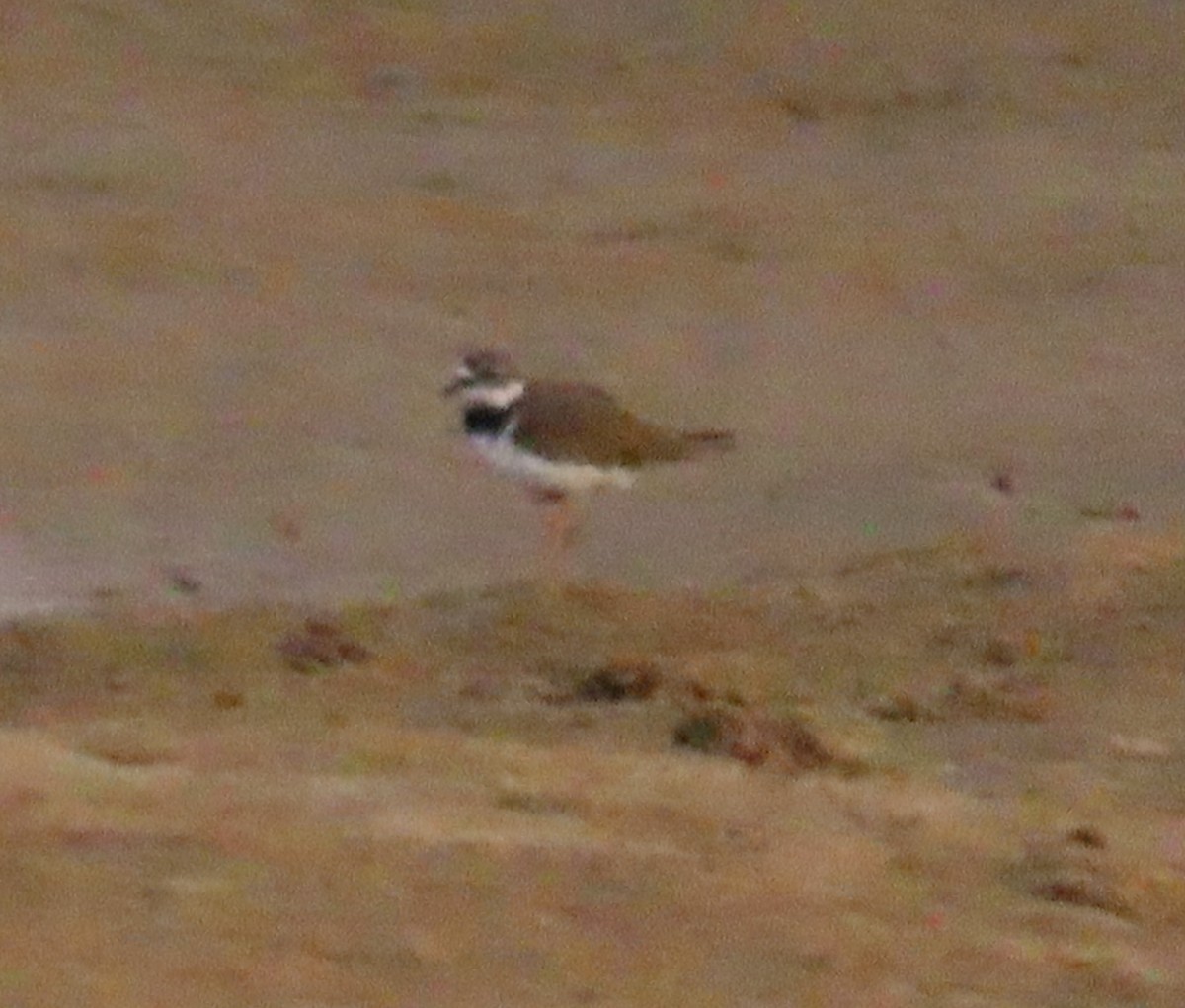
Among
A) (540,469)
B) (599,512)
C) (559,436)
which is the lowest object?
(599,512)

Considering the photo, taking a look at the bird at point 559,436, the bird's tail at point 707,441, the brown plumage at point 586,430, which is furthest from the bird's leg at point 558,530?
the bird's tail at point 707,441

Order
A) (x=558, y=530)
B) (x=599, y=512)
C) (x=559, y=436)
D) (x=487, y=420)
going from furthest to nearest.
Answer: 1. (x=599, y=512)
2. (x=558, y=530)
3. (x=487, y=420)
4. (x=559, y=436)

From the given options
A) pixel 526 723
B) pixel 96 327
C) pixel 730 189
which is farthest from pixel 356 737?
pixel 730 189

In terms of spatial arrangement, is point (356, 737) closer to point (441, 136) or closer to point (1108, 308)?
point (1108, 308)

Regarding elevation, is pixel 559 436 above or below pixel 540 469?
above

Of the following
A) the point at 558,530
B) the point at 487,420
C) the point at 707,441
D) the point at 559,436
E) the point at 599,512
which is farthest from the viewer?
the point at 599,512

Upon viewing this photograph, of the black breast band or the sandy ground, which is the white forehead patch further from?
the sandy ground

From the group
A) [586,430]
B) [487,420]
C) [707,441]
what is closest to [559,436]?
[586,430]

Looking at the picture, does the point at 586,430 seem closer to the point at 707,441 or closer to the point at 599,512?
the point at 707,441
